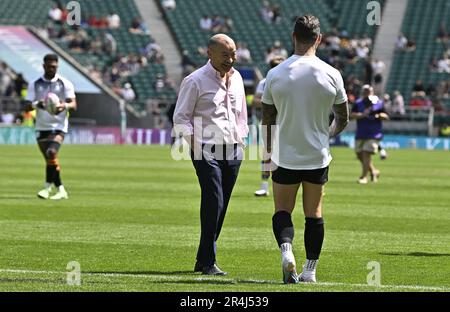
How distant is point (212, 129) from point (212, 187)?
0.58m

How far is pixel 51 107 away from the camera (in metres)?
20.4

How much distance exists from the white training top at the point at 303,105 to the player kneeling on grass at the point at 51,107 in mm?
10280

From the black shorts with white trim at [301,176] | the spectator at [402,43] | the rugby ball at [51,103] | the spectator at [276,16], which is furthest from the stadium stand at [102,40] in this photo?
the black shorts with white trim at [301,176]

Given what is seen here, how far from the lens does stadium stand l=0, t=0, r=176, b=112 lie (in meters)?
54.6

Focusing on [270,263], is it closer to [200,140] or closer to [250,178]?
[200,140]

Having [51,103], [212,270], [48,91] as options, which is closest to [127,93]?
[48,91]

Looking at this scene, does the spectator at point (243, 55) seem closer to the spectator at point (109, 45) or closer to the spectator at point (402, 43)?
the spectator at point (109, 45)

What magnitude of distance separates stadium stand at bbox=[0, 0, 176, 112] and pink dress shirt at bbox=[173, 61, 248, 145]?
41.4 metres

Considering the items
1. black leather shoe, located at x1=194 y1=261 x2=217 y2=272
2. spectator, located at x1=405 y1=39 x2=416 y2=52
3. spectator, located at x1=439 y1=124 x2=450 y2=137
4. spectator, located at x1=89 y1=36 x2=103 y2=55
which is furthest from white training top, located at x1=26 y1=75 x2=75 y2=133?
spectator, located at x1=405 y1=39 x2=416 y2=52

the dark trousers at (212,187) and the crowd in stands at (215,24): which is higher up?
the crowd in stands at (215,24)

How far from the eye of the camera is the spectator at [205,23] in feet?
198

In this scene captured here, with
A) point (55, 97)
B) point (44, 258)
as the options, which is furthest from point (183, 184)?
point (44, 258)

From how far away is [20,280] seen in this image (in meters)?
10.9

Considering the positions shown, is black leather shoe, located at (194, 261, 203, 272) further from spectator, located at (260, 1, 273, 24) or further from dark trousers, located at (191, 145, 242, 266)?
spectator, located at (260, 1, 273, 24)
